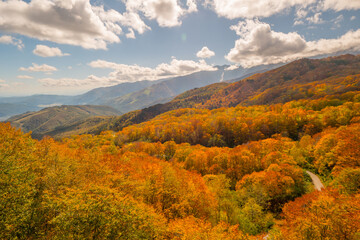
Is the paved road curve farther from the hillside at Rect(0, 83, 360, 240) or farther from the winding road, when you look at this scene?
the hillside at Rect(0, 83, 360, 240)

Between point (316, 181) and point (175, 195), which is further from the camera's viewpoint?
point (316, 181)

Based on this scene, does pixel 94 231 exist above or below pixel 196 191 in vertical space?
above

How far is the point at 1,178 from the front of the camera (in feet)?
62.0

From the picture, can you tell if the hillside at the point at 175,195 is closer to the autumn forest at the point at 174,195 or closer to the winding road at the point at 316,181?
the autumn forest at the point at 174,195

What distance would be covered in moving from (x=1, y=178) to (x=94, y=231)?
1318 cm

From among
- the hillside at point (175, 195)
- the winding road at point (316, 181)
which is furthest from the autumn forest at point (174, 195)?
the winding road at point (316, 181)

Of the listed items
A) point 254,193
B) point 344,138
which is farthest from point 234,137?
point 254,193

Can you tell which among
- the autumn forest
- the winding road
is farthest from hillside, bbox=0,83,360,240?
the winding road

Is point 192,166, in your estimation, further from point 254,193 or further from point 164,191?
point 164,191

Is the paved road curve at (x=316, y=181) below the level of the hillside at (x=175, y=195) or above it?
below

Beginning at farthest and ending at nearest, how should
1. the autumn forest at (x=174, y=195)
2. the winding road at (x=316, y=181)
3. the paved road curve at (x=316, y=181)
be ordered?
the paved road curve at (x=316, y=181), the winding road at (x=316, y=181), the autumn forest at (x=174, y=195)

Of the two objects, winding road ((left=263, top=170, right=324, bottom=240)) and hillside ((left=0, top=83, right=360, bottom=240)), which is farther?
winding road ((left=263, top=170, right=324, bottom=240))

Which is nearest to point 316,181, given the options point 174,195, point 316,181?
point 316,181

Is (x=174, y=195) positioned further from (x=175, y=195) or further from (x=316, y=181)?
(x=316, y=181)
